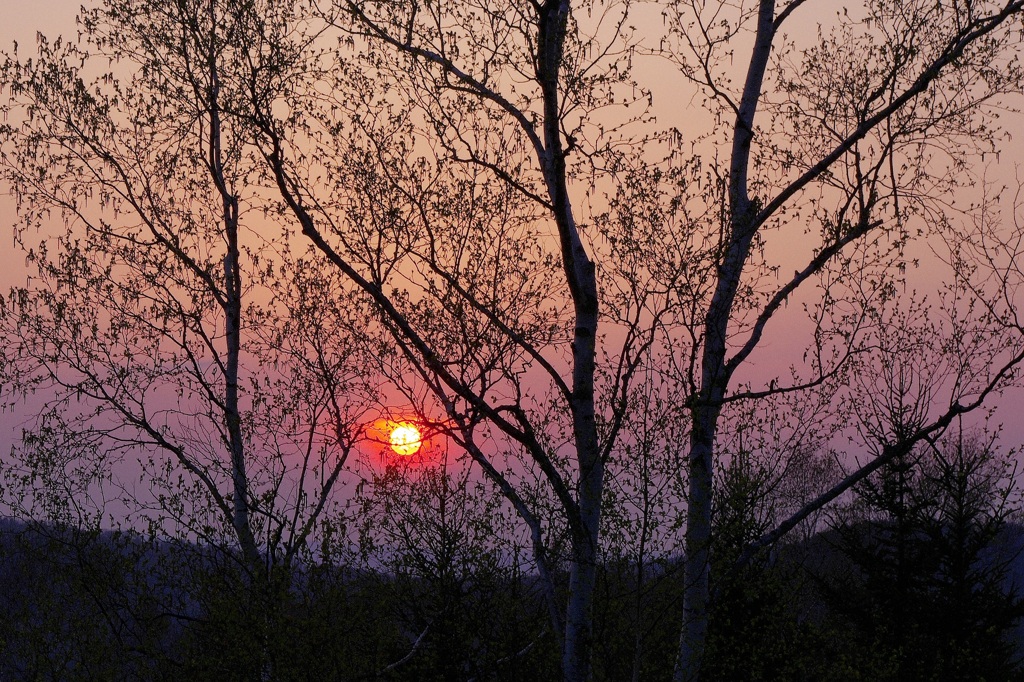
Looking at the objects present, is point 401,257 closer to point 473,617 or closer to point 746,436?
point 746,436

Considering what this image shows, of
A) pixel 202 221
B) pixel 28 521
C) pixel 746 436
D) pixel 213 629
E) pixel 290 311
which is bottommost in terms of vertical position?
pixel 213 629

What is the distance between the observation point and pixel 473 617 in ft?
71.8

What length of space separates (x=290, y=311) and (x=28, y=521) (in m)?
6.77

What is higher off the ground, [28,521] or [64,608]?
[28,521]

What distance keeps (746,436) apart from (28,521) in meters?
14.3

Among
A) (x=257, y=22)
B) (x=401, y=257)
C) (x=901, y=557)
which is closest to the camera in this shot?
(x=257, y=22)

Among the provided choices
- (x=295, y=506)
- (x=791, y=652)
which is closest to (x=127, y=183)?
(x=295, y=506)

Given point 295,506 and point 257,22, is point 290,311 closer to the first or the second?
point 295,506

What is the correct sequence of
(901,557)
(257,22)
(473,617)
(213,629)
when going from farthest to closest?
1. (901,557)
2. (473,617)
3. (213,629)
4. (257,22)

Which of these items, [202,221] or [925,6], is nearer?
[925,6]

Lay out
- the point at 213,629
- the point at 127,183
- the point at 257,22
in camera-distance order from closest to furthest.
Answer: the point at 257,22
the point at 213,629
the point at 127,183

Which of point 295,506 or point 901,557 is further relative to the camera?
point 901,557


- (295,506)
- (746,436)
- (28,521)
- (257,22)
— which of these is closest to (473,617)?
(295,506)

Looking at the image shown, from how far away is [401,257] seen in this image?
15156mm
